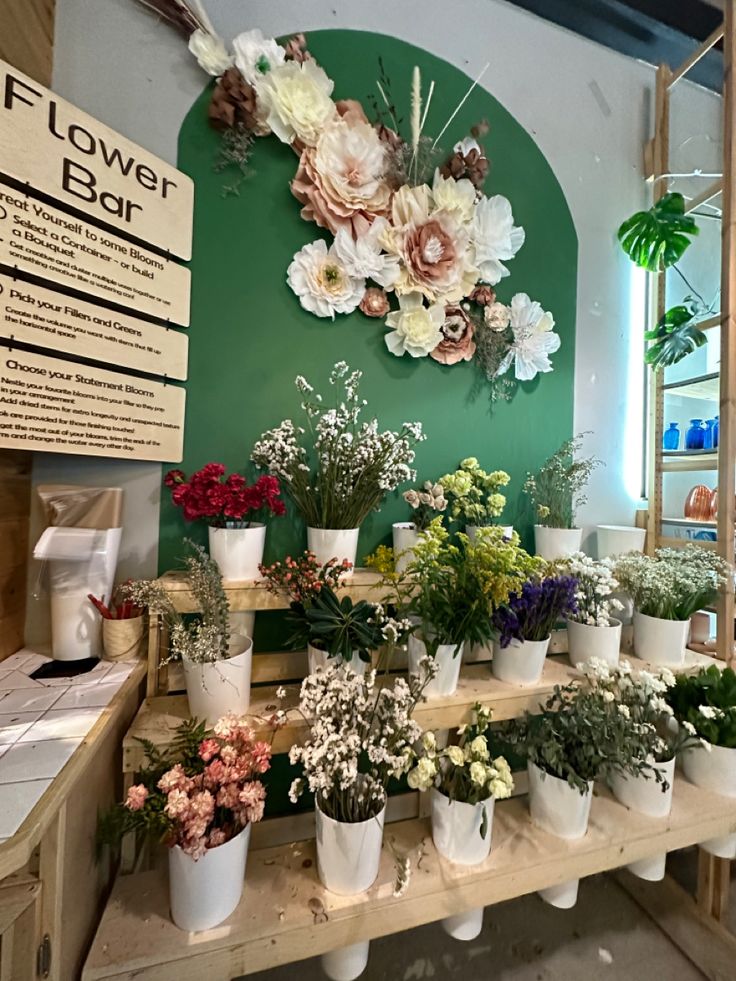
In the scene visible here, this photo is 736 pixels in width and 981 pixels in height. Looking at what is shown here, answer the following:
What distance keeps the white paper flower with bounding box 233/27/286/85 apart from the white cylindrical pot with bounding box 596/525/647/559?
189 centimetres

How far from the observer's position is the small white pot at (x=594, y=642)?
129 centimetres

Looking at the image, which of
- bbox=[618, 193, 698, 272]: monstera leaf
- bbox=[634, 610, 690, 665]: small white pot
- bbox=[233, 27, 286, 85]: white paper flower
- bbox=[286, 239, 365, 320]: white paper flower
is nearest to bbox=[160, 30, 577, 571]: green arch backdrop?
bbox=[286, 239, 365, 320]: white paper flower

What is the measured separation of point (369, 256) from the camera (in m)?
1.31

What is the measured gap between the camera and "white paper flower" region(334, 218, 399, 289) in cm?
130

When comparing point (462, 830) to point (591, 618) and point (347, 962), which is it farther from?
point (591, 618)

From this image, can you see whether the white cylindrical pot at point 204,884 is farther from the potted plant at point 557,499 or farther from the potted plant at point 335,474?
the potted plant at point 557,499

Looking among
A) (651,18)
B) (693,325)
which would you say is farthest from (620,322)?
(651,18)

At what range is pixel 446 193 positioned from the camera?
4.57 feet

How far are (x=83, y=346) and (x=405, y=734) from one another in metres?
1.22

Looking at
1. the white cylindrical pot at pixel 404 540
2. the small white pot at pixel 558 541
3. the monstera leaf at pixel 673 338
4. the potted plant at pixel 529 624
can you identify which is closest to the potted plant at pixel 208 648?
the white cylindrical pot at pixel 404 540

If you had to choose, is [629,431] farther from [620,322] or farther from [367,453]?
[367,453]

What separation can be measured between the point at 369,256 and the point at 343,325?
0.22 meters

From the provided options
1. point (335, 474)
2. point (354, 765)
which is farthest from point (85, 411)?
point (354, 765)

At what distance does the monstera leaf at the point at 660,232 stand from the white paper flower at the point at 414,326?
941 mm
